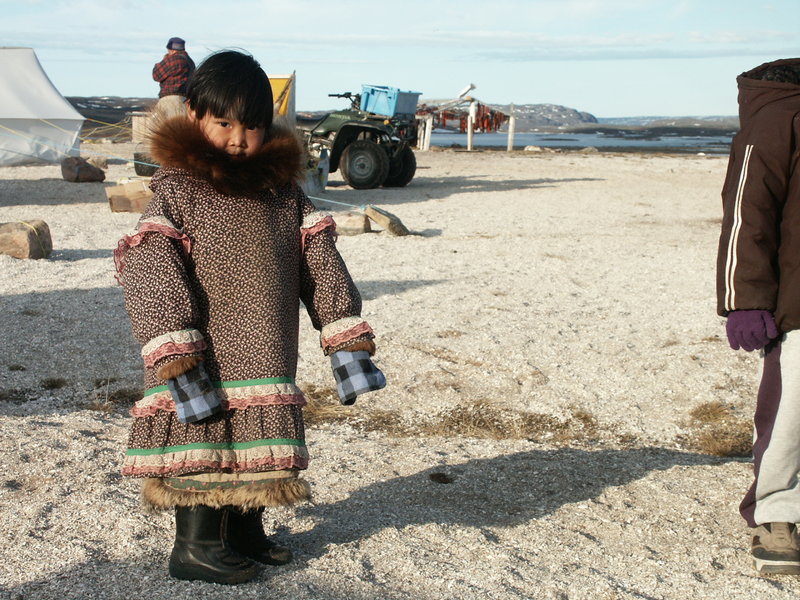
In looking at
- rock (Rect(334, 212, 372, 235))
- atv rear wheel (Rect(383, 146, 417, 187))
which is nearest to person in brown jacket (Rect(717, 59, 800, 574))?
rock (Rect(334, 212, 372, 235))

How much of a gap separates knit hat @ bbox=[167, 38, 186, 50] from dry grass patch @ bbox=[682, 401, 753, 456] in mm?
7983

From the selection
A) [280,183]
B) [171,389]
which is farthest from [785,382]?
[171,389]

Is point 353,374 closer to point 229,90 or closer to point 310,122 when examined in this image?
point 229,90

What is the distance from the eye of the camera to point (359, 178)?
51.0 feet

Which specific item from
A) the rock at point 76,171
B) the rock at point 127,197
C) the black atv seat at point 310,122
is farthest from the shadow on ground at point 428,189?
the rock at point 76,171

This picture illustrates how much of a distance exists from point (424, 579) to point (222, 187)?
1.25 metres

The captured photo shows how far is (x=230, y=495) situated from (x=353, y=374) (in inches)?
18.1

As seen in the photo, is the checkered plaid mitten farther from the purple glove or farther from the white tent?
the white tent

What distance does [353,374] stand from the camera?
262 centimetres

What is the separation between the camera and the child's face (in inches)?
100

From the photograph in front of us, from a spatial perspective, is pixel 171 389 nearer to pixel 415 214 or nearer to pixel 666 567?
pixel 666 567

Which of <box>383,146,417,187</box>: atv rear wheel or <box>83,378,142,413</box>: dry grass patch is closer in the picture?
<box>83,378,142,413</box>: dry grass patch

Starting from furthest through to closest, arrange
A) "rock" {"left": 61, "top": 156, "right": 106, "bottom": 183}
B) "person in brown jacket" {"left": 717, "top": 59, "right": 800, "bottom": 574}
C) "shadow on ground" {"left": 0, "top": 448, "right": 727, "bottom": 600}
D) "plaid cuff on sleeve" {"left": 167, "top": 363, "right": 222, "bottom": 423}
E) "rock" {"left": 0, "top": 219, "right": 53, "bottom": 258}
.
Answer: "rock" {"left": 61, "top": 156, "right": 106, "bottom": 183}
"rock" {"left": 0, "top": 219, "right": 53, "bottom": 258}
"person in brown jacket" {"left": 717, "top": 59, "right": 800, "bottom": 574}
"shadow on ground" {"left": 0, "top": 448, "right": 727, "bottom": 600}
"plaid cuff on sleeve" {"left": 167, "top": 363, "right": 222, "bottom": 423}

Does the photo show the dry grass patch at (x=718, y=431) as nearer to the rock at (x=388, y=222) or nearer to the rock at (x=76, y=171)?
the rock at (x=388, y=222)
